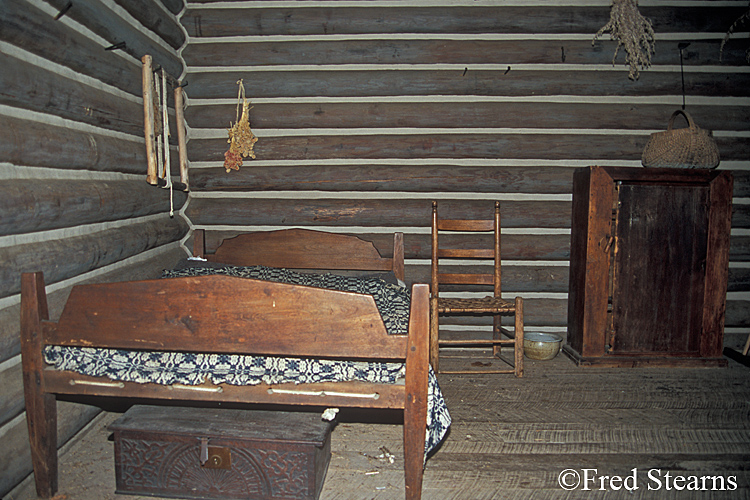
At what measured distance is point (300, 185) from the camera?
169 inches

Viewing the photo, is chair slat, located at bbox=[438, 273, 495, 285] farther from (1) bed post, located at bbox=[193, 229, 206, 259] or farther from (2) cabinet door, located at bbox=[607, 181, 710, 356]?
(1) bed post, located at bbox=[193, 229, 206, 259]

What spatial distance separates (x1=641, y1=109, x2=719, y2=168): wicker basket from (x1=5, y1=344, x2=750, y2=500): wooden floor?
1.60 m

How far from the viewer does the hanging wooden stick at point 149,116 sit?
337 cm

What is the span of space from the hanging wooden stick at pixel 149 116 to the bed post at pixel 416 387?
2316 millimetres

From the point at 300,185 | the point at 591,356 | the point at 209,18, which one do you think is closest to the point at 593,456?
the point at 591,356

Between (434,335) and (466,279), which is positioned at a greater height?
(466,279)

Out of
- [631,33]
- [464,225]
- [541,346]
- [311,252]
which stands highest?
[631,33]

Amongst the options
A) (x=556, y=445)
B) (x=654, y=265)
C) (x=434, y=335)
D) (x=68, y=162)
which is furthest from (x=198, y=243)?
(x=654, y=265)

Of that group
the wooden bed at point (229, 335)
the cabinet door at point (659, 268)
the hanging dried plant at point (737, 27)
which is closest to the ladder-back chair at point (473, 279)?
the cabinet door at point (659, 268)

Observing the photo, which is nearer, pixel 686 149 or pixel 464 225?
pixel 686 149

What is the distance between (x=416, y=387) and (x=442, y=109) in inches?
110

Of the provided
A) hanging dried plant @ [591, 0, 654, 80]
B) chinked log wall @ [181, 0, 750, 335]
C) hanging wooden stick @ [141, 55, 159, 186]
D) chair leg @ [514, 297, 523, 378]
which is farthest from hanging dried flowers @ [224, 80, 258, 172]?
hanging dried plant @ [591, 0, 654, 80]

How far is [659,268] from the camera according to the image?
3846 mm

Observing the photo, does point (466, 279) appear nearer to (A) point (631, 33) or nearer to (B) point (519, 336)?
(B) point (519, 336)
